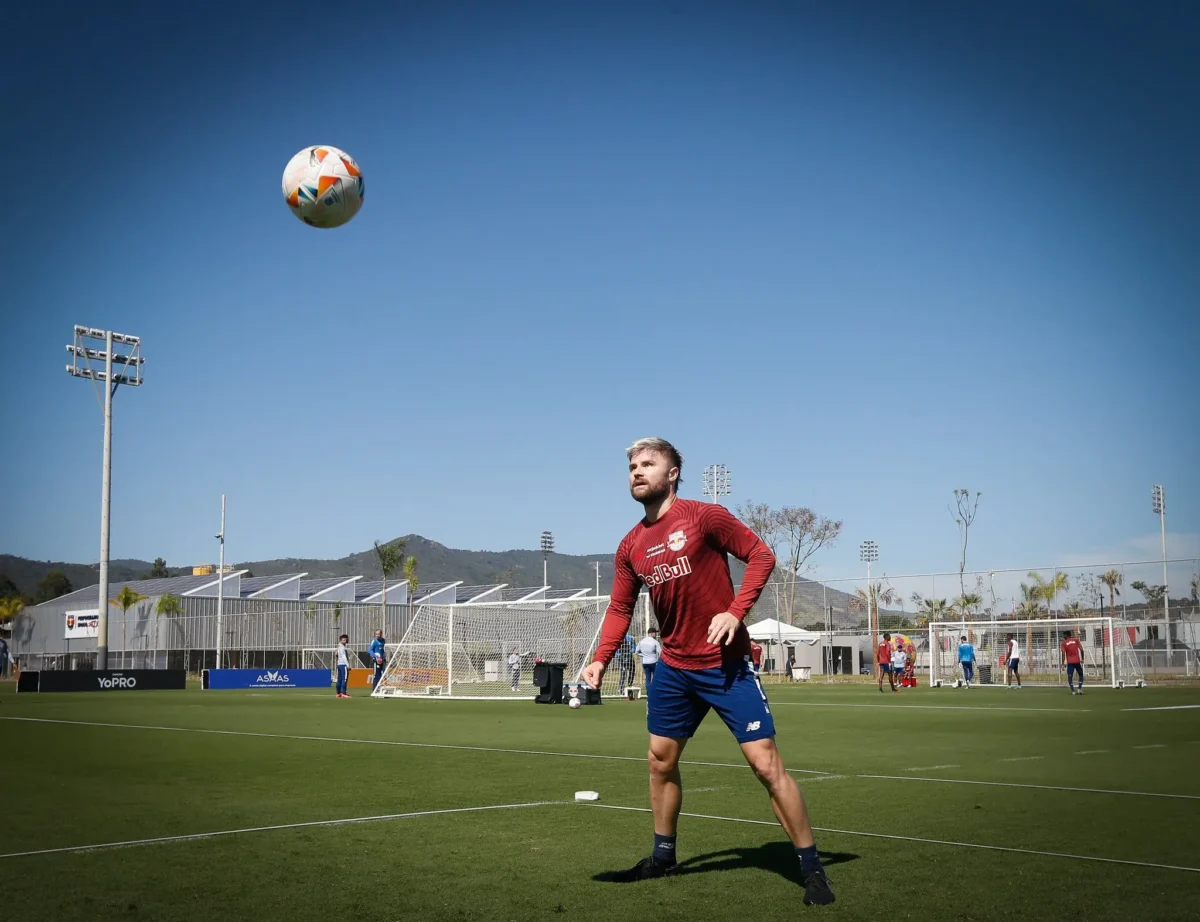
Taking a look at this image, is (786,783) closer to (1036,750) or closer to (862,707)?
(1036,750)

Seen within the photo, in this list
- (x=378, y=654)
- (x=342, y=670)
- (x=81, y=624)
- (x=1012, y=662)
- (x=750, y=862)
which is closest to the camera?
(x=750, y=862)

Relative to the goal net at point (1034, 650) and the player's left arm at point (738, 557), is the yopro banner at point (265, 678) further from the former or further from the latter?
the player's left arm at point (738, 557)

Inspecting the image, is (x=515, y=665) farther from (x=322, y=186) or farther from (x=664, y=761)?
(x=664, y=761)

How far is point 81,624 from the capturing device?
3095 inches

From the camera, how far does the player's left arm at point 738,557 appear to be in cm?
542

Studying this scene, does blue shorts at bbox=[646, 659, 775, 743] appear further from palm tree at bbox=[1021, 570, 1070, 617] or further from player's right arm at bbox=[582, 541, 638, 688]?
palm tree at bbox=[1021, 570, 1070, 617]

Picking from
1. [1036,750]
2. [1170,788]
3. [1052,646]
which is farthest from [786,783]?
[1052,646]

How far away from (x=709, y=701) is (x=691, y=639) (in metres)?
0.32

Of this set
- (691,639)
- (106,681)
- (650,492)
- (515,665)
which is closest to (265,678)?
(106,681)

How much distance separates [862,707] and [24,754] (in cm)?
1718

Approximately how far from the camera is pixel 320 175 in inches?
583

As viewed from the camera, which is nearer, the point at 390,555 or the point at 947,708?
the point at 947,708

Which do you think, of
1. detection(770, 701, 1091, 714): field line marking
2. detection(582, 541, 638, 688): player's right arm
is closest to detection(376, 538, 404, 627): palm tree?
detection(770, 701, 1091, 714): field line marking

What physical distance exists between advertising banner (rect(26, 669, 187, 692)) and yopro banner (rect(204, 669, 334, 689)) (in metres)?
1.19
